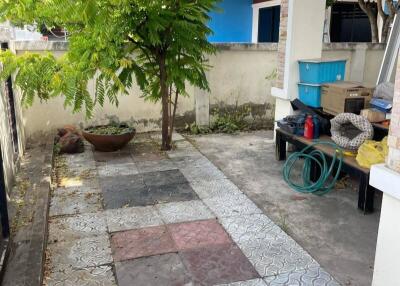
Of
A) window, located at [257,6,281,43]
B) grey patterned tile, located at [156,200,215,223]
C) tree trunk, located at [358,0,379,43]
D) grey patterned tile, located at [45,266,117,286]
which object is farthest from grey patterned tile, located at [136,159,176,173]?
window, located at [257,6,281,43]

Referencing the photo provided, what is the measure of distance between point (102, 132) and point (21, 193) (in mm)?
2044

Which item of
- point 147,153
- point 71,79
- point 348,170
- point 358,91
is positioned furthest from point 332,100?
point 71,79

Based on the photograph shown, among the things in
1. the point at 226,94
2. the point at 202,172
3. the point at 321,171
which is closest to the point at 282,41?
the point at 226,94

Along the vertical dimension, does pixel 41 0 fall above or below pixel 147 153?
above

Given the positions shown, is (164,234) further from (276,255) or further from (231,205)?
(276,255)

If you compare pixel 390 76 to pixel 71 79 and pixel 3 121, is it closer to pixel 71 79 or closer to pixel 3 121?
pixel 71 79

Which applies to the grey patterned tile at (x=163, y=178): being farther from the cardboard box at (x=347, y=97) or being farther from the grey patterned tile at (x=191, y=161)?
the cardboard box at (x=347, y=97)

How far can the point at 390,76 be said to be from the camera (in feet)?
22.9

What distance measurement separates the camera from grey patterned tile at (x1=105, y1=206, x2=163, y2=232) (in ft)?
13.3

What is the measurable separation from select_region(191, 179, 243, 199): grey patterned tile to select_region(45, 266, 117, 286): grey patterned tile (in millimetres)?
1792

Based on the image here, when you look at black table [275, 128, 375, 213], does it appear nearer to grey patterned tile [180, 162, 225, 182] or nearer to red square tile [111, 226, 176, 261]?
grey patterned tile [180, 162, 225, 182]

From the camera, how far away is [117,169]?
578 centimetres

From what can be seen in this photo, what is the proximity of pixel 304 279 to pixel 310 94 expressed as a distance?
346 cm

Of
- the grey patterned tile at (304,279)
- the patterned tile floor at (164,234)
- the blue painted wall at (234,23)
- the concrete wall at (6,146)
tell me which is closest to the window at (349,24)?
the blue painted wall at (234,23)
